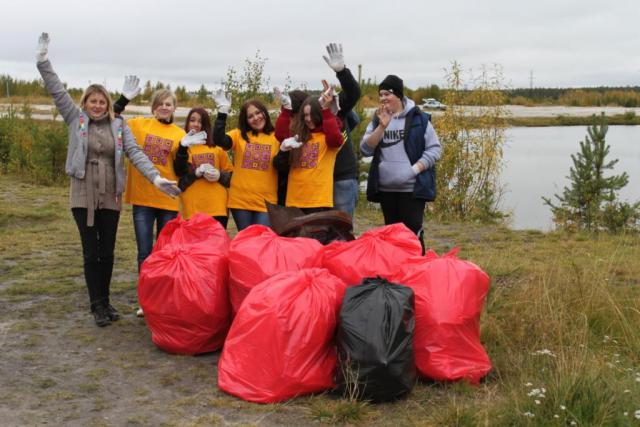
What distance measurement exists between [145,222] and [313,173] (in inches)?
46.9

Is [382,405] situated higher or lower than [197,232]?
lower

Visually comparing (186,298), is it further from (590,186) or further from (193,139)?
(590,186)

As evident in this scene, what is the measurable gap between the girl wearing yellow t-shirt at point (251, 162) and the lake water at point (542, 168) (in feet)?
16.6

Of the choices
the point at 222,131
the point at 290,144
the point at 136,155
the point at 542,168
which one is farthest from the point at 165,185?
the point at 542,168

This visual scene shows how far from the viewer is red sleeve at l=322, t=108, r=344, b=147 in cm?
467

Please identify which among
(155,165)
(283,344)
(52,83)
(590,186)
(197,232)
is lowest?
(590,186)

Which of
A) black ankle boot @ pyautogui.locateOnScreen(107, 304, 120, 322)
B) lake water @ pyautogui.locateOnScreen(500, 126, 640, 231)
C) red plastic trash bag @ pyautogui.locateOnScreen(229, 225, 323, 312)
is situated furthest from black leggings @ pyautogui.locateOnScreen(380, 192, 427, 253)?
lake water @ pyautogui.locateOnScreen(500, 126, 640, 231)

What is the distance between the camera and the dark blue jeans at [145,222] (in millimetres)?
4875

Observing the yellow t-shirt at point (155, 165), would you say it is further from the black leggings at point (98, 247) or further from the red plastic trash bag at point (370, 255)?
the red plastic trash bag at point (370, 255)

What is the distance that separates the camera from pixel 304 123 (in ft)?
15.5

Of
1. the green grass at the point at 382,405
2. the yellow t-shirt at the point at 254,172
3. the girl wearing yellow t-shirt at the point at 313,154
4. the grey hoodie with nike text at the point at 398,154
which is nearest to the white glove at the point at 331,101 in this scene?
the girl wearing yellow t-shirt at the point at 313,154

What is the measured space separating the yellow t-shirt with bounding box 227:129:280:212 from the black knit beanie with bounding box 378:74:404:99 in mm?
820

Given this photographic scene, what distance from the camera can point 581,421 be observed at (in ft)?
9.48

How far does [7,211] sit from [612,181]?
864 cm
